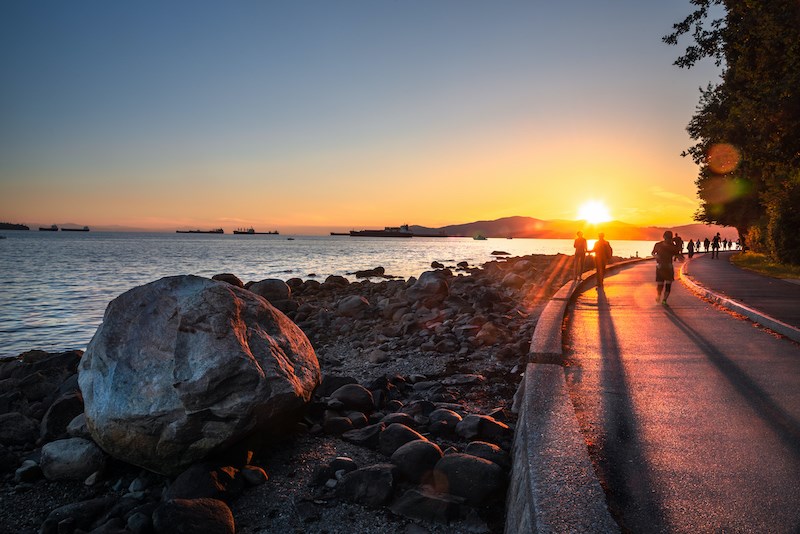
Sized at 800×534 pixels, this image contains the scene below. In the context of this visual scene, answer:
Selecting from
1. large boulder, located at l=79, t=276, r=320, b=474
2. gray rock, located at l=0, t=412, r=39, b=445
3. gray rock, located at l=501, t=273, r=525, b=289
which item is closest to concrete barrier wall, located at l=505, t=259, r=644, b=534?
large boulder, located at l=79, t=276, r=320, b=474

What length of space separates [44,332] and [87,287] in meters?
15.3

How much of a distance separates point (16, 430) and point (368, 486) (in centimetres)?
443

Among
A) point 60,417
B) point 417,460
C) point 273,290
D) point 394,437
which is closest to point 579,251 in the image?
point 273,290

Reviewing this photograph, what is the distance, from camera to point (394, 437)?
4.98 meters

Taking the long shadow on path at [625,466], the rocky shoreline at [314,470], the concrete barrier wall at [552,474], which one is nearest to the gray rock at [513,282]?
the rocky shoreline at [314,470]

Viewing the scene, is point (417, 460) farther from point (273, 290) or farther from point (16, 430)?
point (273, 290)

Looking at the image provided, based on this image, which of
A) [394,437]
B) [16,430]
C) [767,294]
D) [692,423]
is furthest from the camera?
[767,294]

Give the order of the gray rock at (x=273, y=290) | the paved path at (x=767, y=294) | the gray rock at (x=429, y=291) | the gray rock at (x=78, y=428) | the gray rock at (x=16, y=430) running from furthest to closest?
1. the gray rock at (x=273, y=290)
2. the gray rock at (x=429, y=291)
3. the paved path at (x=767, y=294)
4. the gray rock at (x=16, y=430)
5. the gray rock at (x=78, y=428)

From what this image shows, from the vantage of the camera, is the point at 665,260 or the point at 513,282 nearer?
the point at 665,260

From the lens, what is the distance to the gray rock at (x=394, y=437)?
16.1 feet

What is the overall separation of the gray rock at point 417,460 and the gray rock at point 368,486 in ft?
0.49

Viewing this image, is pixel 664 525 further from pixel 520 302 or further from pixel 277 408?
pixel 520 302

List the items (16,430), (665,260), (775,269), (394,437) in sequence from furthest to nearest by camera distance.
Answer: (775,269)
(665,260)
(16,430)
(394,437)

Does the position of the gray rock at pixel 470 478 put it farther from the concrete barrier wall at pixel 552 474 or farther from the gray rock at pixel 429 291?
the gray rock at pixel 429 291
